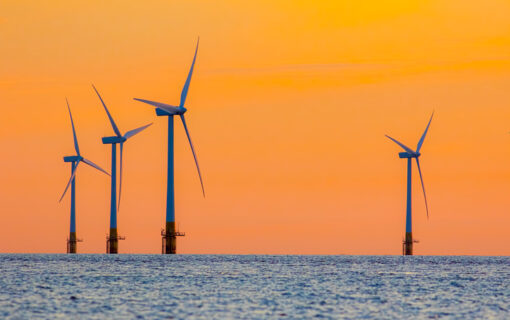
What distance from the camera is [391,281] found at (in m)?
118

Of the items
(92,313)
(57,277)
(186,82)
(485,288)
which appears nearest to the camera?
(92,313)

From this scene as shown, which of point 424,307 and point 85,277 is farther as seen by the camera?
point 85,277

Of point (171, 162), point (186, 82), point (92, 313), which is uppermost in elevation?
point (186, 82)

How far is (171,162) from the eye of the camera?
19950 cm

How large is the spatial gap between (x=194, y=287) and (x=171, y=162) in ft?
332

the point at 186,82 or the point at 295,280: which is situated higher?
the point at 186,82

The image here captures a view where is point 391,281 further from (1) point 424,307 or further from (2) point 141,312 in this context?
(2) point 141,312

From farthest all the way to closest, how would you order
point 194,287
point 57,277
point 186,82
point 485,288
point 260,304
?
point 186,82
point 57,277
point 485,288
point 194,287
point 260,304

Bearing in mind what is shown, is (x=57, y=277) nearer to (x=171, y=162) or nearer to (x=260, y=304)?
(x=260, y=304)

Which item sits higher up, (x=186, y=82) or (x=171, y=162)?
(x=186, y=82)

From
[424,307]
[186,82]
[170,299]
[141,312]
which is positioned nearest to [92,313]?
[141,312]

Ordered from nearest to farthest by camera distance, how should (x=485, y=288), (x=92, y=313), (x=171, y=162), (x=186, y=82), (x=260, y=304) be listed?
(x=92, y=313) → (x=260, y=304) → (x=485, y=288) → (x=186, y=82) → (x=171, y=162)

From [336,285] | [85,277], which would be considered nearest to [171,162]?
[85,277]

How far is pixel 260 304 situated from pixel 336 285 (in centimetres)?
3134
